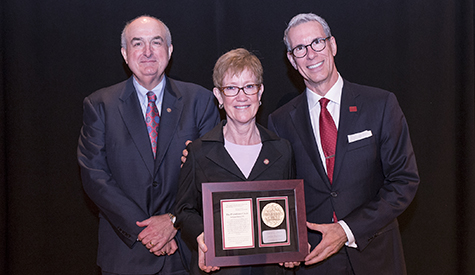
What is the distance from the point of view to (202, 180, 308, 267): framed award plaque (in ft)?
5.92

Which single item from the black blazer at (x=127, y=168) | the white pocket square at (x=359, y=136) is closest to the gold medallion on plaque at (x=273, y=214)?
the white pocket square at (x=359, y=136)

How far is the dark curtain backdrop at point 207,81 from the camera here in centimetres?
330

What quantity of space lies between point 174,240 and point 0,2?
262 cm

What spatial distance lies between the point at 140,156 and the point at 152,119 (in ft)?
0.91

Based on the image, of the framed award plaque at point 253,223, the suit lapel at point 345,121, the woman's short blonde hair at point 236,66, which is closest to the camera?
the framed award plaque at point 253,223

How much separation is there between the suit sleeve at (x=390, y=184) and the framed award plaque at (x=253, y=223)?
1.42 ft

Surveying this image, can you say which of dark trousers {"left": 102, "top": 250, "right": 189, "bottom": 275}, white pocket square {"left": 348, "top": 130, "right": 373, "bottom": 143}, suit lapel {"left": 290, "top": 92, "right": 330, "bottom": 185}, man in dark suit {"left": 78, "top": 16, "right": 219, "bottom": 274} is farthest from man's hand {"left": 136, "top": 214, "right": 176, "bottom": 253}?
white pocket square {"left": 348, "top": 130, "right": 373, "bottom": 143}

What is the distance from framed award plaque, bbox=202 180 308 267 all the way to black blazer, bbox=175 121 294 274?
0.19 m

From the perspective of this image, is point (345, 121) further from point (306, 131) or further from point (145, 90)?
point (145, 90)

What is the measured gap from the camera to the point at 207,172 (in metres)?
2.06

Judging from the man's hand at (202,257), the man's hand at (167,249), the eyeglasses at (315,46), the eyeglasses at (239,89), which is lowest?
the man's hand at (167,249)

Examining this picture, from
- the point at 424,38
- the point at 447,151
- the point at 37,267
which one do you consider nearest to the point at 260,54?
the point at 424,38

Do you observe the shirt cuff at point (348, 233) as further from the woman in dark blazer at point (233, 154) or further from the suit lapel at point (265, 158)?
the suit lapel at point (265, 158)

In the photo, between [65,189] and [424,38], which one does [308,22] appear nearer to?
[424,38]
